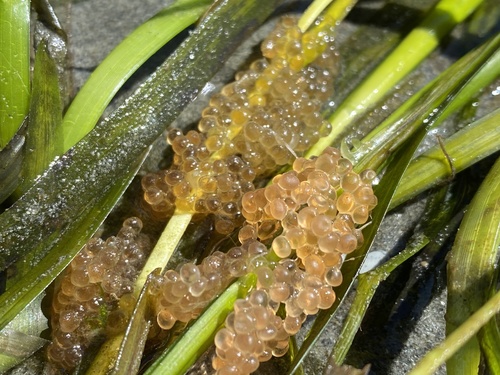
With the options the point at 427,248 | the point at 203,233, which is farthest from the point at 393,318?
the point at 203,233

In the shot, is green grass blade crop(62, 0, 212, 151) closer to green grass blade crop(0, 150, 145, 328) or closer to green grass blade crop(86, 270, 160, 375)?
green grass blade crop(0, 150, 145, 328)

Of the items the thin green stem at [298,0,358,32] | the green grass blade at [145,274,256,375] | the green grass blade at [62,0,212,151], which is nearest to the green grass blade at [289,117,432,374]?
the green grass blade at [145,274,256,375]

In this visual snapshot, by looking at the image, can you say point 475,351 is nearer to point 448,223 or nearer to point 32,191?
point 448,223

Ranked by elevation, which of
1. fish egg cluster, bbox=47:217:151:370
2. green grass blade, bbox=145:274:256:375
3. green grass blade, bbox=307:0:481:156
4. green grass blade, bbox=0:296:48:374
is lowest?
green grass blade, bbox=0:296:48:374

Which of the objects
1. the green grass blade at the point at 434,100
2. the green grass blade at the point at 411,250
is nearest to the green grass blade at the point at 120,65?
the green grass blade at the point at 434,100

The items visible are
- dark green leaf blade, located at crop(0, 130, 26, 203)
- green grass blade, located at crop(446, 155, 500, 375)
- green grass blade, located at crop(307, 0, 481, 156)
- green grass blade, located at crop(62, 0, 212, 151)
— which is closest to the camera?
green grass blade, located at crop(446, 155, 500, 375)

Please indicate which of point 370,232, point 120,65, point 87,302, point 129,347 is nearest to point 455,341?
point 370,232
